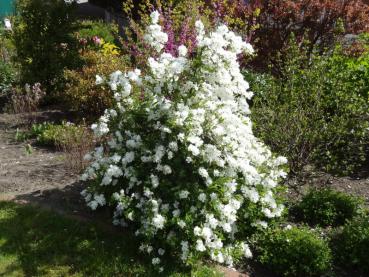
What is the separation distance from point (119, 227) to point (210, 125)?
50.6 inches

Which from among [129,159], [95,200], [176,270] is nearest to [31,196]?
[95,200]

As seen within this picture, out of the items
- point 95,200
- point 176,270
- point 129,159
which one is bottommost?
point 176,270

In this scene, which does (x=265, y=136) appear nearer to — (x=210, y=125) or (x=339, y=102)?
(x=339, y=102)

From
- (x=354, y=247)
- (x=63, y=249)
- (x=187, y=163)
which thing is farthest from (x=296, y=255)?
(x=63, y=249)

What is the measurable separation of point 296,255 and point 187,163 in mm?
1270

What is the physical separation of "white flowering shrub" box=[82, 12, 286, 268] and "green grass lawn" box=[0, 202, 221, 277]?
0.15 m

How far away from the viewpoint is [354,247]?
4.85 meters

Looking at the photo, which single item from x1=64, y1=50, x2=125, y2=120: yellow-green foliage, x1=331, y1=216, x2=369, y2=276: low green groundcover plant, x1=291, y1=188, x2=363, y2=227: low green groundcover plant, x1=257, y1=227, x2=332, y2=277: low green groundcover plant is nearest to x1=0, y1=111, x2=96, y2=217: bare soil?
x1=64, y1=50, x2=125, y2=120: yellow-green foliage

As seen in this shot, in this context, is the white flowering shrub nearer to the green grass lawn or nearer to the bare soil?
the green grass lawn

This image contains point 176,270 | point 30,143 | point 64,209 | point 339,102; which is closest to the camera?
point 176,270

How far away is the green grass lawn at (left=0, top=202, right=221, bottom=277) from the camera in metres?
4.34

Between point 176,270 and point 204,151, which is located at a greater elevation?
point 204,151

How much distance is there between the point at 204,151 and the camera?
14.3 feet

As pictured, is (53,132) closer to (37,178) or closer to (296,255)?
(37,178)
